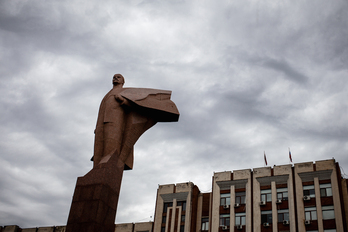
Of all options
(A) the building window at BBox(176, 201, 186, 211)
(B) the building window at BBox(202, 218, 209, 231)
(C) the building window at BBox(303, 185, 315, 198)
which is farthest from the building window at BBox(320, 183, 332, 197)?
(A) the building window at BBox(176, 201, 186, 211)

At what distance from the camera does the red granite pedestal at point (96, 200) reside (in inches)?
392

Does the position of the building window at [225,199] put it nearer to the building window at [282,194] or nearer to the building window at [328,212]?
the building window at [282,194]

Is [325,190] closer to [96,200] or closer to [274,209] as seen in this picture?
[274,209]

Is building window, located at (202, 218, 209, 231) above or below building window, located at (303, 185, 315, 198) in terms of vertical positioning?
below

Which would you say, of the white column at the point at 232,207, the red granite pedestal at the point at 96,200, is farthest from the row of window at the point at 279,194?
the red granite pedestal at the point at 96,200

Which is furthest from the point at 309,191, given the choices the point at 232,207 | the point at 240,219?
the point at 232,207

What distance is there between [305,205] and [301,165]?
3358 mm

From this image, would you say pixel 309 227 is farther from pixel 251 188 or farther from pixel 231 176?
pixel 231 176

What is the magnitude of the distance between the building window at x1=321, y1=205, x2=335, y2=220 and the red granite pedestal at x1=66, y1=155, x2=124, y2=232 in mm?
21843

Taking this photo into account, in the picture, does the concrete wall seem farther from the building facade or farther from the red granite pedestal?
the red granite pedestal

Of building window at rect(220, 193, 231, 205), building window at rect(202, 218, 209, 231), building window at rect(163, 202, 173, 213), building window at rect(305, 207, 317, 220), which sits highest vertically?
Answer: building window at rect(220, 193, 231, 205)

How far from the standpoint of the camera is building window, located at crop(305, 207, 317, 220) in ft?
92.1

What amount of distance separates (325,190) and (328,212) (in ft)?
5.86

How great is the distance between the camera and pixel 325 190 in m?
28.7
